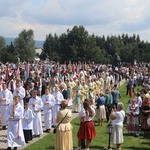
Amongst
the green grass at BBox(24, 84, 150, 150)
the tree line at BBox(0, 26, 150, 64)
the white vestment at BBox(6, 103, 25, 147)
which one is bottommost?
the green grass at BBox(24, 84, 150, 150)

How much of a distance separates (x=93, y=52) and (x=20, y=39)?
34315mm

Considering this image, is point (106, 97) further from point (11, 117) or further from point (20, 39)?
point (20, 39)

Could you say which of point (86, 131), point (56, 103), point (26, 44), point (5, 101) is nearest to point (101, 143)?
point (86, 131)

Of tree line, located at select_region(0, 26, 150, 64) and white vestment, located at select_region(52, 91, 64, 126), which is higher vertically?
tree line, located at select_region(0, 26, 150, 64)

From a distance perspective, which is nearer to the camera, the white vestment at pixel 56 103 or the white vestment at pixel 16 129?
the white vestment at pixel 16 129

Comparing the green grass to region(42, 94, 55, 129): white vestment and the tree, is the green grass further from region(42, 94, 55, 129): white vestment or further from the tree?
the tree

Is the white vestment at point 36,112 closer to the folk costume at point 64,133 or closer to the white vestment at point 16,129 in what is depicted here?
the white vestment at point 16,129

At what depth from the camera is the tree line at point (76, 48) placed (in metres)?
77.6

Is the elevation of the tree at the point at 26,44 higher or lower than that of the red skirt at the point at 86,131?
higher

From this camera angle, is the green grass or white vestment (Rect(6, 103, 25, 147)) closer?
white vestment (Rect(6, 103, 25, 147))

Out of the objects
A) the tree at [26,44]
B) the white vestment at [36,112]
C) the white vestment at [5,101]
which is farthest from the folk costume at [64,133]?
the tree at [26,44]

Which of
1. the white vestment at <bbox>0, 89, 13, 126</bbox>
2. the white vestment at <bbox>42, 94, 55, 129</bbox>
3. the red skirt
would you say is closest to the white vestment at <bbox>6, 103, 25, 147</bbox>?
the red skirt

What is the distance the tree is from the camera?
106 meters

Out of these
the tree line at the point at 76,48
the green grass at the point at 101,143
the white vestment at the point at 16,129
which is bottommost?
the green grass at the point at 101,143
